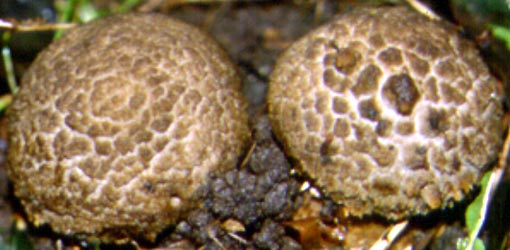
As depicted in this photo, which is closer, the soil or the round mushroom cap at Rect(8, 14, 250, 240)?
the round mushroom cap at Rect(8, 14, 250, 240)

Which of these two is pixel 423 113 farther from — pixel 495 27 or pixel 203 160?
pixel 203 160

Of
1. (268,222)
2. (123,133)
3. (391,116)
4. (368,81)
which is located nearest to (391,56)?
(368,81)

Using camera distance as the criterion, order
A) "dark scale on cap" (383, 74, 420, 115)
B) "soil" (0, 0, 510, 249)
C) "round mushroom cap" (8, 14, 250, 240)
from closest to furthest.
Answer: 1. "dark scale on cap" (383, 74, 420, 115)
2. "round mushroom cap" (8, 14, 250, 240)
3. "soil" (0, 0, 510, 249)

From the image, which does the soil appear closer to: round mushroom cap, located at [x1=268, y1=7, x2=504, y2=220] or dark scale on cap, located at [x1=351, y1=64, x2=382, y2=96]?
round mushroom cap, located at [x1=268, y1=7, x2=504, y2=220]

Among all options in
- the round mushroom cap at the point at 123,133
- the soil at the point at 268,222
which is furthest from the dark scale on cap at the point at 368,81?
the round mushroom cap at the point at 123,133

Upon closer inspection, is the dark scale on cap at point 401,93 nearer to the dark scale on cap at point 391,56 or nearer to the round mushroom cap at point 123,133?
the dark scale on cap at point 391,56

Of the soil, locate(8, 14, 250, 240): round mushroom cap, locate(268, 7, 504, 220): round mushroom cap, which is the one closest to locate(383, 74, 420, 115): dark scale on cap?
locate(268, 7, 504, 220): round mushroom cap
